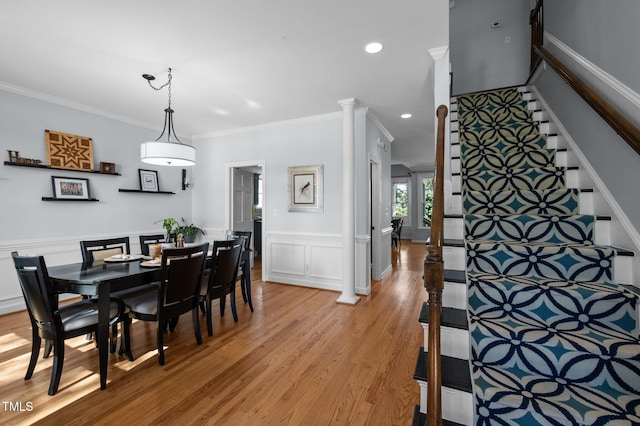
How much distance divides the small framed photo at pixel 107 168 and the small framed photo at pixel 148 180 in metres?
0.44

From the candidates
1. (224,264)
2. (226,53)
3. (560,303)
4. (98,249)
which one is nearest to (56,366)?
(224,264)

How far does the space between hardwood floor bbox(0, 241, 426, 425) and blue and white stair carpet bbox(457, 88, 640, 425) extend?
2.53ft

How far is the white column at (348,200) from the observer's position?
3.74 metres

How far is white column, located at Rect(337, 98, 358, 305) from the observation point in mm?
3740

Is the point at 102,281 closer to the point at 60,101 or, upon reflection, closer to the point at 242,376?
the point at 242,376

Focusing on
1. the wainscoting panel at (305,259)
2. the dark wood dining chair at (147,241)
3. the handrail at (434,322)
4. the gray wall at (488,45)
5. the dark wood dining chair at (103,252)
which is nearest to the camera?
the handrail at (434,322)

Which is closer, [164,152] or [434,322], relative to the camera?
[434,322]

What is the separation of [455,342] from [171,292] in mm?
2092

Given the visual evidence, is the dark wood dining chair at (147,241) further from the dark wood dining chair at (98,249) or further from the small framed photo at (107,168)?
the small framed photo at (107,168)

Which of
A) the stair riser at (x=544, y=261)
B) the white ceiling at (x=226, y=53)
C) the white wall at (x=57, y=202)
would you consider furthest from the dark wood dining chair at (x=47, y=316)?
the stair riser at (x=544, y=261)

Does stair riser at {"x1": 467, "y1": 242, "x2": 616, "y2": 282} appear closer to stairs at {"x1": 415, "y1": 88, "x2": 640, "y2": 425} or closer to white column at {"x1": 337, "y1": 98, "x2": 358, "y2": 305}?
stairs at {"x1": 415, "y1": 88, "x2": 640, "y2": 425}

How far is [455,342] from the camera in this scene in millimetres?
1351

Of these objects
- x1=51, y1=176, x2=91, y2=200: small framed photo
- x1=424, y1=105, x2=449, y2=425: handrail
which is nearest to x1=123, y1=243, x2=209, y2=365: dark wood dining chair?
x1=424, y1=105, x2=449, y2=425: handrail

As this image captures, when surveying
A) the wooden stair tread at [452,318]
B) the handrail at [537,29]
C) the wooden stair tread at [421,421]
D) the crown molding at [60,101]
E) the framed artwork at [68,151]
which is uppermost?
the handrail at [537,29]
